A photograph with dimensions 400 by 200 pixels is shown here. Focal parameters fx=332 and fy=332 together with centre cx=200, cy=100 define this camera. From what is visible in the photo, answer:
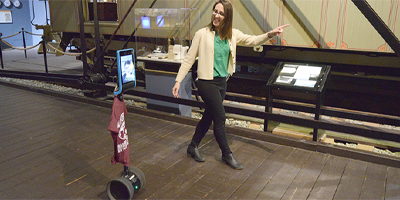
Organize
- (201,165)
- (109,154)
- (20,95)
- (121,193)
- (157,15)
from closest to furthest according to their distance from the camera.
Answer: (121,193) < (201,165) < (109,154) < (157,15) < (20,95)

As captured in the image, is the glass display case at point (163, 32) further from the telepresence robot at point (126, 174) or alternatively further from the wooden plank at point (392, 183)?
the wooden plank at point (392, 183)

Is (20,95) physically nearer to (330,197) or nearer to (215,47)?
(215,47)

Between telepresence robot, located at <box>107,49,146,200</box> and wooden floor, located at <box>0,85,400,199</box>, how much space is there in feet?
0.58

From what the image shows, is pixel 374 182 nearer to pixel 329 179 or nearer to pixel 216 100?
pixel 329 179

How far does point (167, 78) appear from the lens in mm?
5383

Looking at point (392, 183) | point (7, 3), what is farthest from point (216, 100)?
point (7, 3)

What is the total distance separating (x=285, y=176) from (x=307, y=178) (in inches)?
8.0

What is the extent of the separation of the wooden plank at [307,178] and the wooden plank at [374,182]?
42cm

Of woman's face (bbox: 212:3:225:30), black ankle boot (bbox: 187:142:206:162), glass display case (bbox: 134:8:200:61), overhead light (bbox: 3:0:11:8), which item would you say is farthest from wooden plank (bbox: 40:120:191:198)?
A: overhead light (bbox: 3:0:11:8)

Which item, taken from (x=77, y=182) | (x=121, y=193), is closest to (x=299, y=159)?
(x=121, y=193)

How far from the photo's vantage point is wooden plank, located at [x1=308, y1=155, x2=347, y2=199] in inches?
113

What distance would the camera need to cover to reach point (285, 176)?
3.20 metres

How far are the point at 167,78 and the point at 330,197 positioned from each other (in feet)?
10.7

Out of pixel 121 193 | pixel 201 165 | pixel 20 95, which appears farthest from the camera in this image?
pixel 20 95
